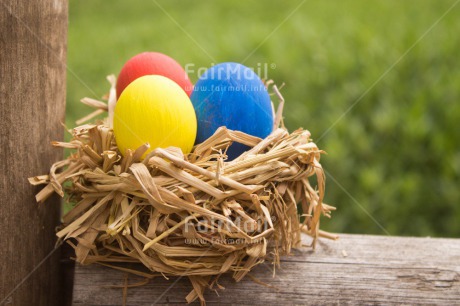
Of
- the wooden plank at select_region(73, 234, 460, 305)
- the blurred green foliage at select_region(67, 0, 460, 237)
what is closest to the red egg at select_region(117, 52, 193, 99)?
the wooden plank at select_region(73, 234, 460, 305)

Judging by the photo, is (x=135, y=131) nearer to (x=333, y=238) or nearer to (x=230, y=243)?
(x=230, y=243)

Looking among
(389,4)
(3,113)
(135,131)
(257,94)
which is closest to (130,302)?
(135,131)

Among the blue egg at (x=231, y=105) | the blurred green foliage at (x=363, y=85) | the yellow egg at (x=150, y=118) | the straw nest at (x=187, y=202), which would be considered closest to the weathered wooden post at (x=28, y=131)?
the straw nest at (x=187, y=202)

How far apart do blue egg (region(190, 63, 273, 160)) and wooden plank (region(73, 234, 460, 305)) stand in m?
0.37

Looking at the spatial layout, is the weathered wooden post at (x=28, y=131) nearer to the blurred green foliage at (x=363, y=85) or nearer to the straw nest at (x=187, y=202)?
the straw nest at (x=187, y=202)

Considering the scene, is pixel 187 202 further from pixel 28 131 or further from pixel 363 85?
pixel 363 85

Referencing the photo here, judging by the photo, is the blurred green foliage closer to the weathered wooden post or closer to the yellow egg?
the yellow egg

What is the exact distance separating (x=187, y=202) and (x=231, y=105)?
1.26 ft

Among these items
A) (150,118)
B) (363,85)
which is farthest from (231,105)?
(363,85)

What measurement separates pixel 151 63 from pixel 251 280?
0.70 meters

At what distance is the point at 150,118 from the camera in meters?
1.46

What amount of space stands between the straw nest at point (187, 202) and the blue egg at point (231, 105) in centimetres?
8

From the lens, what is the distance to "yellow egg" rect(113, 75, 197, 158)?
146 cm

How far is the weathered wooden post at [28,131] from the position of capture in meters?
1.38
